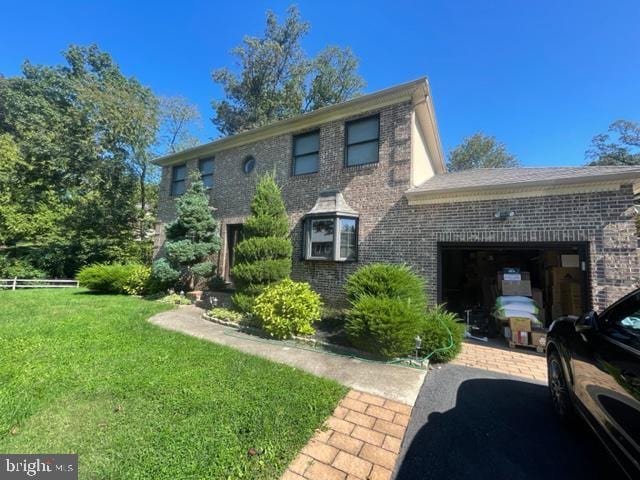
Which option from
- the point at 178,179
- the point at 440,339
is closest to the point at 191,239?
the point at 178,179

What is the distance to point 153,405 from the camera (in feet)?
10.00

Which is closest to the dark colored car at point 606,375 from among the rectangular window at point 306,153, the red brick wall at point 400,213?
the red brick wall at point 400,213

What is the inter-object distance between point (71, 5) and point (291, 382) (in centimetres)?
1722

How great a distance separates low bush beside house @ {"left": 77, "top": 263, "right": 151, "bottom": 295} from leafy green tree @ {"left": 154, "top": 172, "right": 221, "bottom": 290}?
2076 millimetres

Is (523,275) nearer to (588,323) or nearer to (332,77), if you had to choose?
(588,323)

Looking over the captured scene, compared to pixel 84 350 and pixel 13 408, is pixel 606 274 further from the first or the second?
pixel 84 350

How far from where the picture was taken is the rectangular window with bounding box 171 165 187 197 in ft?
41.4

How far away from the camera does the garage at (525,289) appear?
18.5ft

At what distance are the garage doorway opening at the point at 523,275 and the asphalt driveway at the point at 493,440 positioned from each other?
10.7 ft

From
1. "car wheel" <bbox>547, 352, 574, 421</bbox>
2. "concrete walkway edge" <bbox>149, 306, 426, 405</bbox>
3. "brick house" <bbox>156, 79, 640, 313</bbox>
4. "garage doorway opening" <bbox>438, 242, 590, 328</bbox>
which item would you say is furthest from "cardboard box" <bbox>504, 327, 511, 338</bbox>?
"concrete walkway edge" <bbox>149, 306, 426, 405</bbox>

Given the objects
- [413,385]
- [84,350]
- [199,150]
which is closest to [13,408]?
[84,350]

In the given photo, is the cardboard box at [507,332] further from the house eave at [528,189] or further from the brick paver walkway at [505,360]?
the house eave at [528,189]

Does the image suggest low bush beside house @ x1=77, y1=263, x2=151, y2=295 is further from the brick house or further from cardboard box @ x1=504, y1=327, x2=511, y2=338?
cardboard box @ x1=504, y1=327, x2=511, y2=338

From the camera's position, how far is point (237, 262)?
25.3 feet
